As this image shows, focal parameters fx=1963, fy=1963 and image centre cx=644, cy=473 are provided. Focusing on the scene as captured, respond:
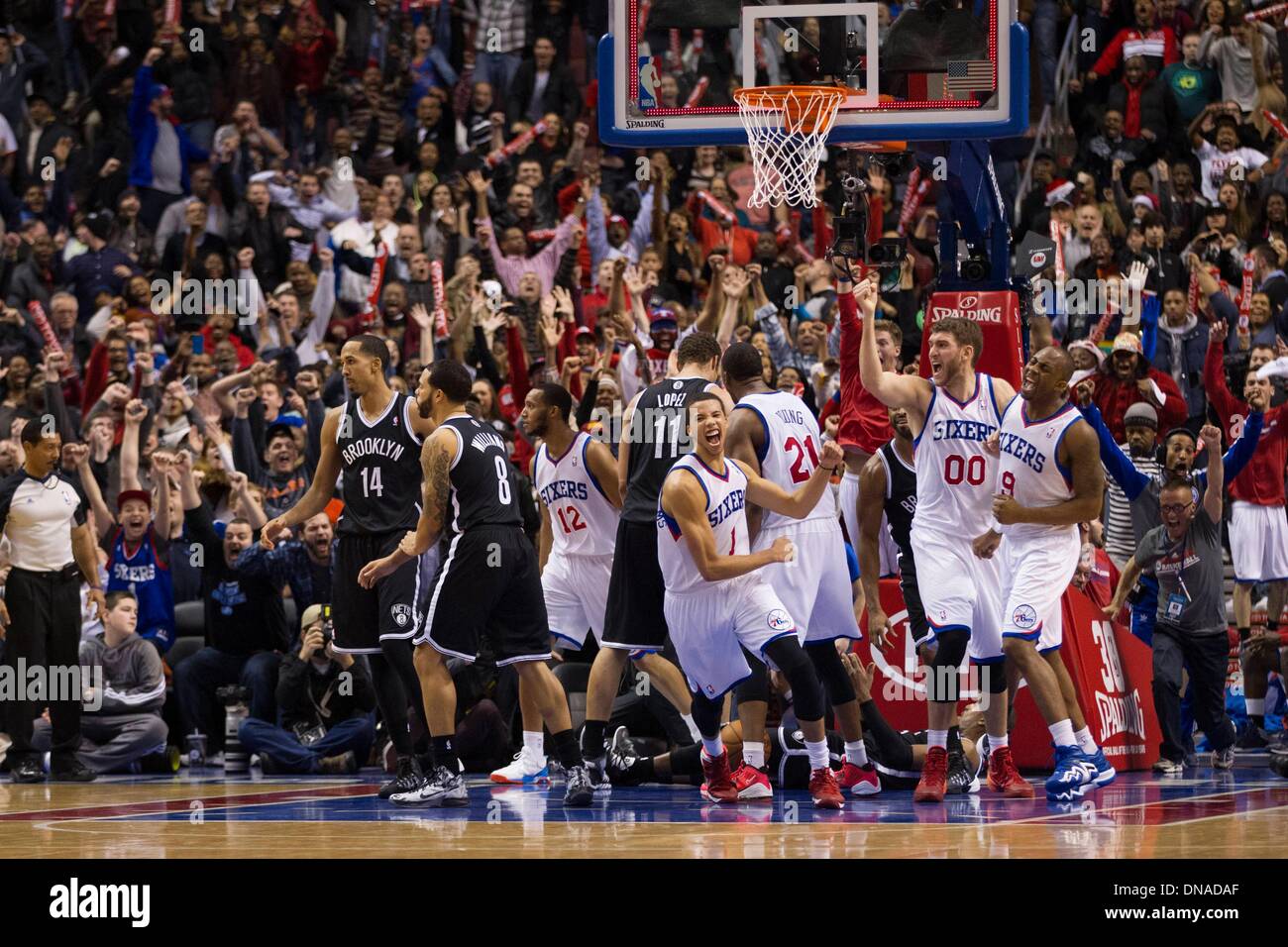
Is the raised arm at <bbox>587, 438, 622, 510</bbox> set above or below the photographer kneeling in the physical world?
above

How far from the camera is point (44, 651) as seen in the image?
1392cm

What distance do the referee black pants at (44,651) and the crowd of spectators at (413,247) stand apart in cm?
53

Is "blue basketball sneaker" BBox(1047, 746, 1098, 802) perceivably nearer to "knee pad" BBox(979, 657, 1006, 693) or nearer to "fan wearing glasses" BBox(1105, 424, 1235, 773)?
"knee pad" BBox(979, 657, 1006, 693)

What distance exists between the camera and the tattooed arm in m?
10.7

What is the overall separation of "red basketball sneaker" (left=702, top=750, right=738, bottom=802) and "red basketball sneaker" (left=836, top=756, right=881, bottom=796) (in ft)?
2.30

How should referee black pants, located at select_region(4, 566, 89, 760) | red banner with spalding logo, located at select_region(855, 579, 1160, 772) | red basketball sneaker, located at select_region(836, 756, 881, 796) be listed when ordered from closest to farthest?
1. red basketball sneaker, located at select_region(836, 756, 881, 796)
2. red banner with spalding logo, located at select_region(855, 579, 1160, 772)
3. referee black pants, located at select_region(4, 566, 89, 760)

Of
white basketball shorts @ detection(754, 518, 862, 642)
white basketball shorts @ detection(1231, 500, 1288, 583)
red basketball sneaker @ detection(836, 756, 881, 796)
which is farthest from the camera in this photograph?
white basketball shorts @ detection(1231, 500, 1288, 583)

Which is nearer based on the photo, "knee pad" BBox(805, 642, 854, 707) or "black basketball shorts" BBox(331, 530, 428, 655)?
"black basketball shorts" BBox(331, 530, 428, 655)

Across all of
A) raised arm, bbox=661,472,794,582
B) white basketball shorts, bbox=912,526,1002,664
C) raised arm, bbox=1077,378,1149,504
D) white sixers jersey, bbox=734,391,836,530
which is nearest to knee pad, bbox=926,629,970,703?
white basketball shorts, bbox=912,526,1002,664

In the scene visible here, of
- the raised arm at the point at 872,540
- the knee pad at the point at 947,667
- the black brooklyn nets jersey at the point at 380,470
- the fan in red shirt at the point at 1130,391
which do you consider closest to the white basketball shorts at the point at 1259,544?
the fan in red shirt at the point at 1130,391

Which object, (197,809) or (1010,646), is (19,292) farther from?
(1010,646)

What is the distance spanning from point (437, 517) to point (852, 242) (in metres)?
3.26

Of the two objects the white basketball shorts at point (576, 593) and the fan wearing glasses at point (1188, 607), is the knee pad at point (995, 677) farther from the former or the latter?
the white basketball shorts at point (576, 593)
